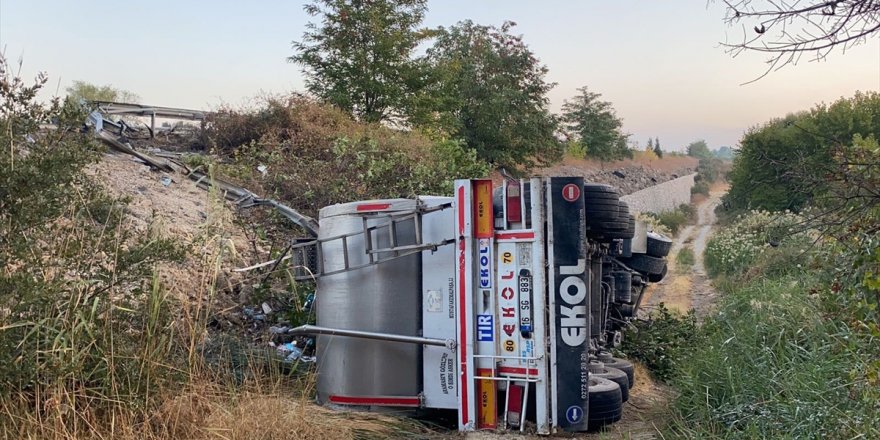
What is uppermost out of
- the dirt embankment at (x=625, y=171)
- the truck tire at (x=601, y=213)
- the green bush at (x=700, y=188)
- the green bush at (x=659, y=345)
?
the dirt embankment at (x=625, y=171)

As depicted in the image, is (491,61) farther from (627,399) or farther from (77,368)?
(77,368)

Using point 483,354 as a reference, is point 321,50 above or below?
above

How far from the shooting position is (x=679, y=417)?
5.30m

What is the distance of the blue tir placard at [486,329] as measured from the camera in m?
5.04

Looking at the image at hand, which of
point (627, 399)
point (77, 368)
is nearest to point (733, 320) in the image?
point (627, 399)

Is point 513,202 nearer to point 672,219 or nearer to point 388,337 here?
point 388,337

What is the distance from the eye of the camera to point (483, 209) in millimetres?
5125

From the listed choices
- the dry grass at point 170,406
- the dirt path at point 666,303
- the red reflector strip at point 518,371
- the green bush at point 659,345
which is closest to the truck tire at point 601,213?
the red reflector strip at point 518,371

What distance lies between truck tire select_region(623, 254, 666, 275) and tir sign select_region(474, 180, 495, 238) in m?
3.76

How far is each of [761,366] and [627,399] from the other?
1172 mm

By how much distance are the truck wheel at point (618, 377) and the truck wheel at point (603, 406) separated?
32 centimetres

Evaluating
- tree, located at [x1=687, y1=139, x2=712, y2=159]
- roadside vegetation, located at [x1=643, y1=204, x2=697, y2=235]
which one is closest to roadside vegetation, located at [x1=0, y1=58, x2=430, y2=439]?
roadside vegetation, located at [x1=643, y1=204, x2=697, y2=235]

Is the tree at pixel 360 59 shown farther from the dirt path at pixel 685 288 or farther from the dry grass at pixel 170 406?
the dry grass at pixel 170 406

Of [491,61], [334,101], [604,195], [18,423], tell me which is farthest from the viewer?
[491,61]
